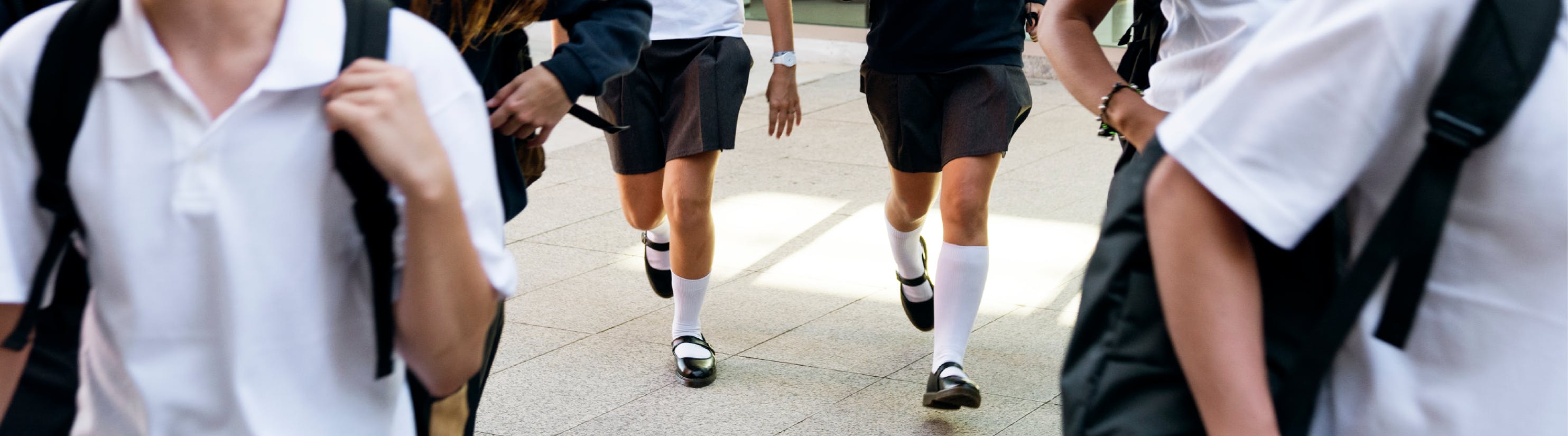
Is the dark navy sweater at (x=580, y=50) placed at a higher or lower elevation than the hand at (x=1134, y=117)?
higher

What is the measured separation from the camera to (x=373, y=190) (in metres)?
1.42

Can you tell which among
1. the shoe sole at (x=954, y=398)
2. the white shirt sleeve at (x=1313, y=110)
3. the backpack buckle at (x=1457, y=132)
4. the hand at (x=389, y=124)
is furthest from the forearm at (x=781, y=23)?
the backpack buckle at (x=1457, y=132)

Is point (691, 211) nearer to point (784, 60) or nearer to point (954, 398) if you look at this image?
point (784, 60)

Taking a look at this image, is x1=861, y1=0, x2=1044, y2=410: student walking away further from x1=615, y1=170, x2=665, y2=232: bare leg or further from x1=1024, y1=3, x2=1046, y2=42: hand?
x1=615, y1=170, x2=665, y2=232: bare leg

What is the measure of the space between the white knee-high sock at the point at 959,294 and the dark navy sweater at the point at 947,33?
53 centimetres

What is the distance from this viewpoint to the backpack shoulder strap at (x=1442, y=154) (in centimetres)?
120

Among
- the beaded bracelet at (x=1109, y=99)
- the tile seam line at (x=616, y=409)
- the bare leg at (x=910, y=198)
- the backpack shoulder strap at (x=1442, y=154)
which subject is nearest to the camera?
the backpack shoulder strap at (x=1442, y=154)

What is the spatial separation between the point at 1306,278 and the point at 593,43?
1.54m

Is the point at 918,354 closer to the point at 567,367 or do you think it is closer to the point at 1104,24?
the point at 567,367

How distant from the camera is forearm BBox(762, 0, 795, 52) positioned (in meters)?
4.54

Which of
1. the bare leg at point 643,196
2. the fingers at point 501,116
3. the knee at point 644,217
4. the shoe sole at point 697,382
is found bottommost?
the shoe sole at point 697,382

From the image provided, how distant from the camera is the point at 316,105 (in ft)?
4.72

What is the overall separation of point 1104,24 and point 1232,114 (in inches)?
480

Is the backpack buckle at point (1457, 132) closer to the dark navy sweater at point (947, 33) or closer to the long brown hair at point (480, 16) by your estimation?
the long brown hair at point (480, 16)
